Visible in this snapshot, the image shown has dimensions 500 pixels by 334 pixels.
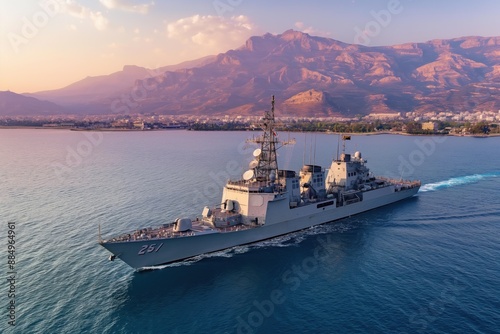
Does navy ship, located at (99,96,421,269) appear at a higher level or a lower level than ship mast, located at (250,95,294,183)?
lower

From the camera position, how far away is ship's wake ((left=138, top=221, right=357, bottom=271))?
88.2 ft

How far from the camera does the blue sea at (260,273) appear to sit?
62.6 ft

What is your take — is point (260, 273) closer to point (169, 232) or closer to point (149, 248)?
point (169, 232)

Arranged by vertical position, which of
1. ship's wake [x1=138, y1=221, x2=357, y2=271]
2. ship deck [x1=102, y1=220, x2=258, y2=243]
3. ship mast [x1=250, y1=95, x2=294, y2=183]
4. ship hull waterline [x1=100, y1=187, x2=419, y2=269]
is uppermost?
ship mast [x1=250, y1=95, x2=294, y2=183]

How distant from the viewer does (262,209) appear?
30141 mm

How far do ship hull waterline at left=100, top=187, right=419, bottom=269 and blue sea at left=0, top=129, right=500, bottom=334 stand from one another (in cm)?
77

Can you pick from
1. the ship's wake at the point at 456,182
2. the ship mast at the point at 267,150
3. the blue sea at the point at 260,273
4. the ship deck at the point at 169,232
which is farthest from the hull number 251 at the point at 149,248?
the ship's wake at the point at 456,182

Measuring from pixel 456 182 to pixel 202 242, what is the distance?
45.5m

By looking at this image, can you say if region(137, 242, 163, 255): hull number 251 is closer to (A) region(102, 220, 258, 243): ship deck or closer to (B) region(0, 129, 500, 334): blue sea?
(A) region(102, 220, 258, 243): ship deck

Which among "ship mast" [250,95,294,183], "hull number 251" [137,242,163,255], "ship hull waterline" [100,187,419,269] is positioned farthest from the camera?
"ship mast" [250,95,294,183]

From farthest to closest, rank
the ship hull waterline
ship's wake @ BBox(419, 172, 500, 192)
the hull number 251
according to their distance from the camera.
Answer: ship's wake @ BBox(419, 172, 500, 192) → the hull number 251 → the ship hull waterline

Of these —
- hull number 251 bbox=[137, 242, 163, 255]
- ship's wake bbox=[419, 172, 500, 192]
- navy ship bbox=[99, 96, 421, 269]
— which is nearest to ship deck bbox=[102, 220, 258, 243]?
navy ship bbox=[99, 96, 421, 269]

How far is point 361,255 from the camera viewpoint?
28.3 meters

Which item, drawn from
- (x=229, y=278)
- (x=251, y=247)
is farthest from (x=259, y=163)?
(x=229, y=278)
